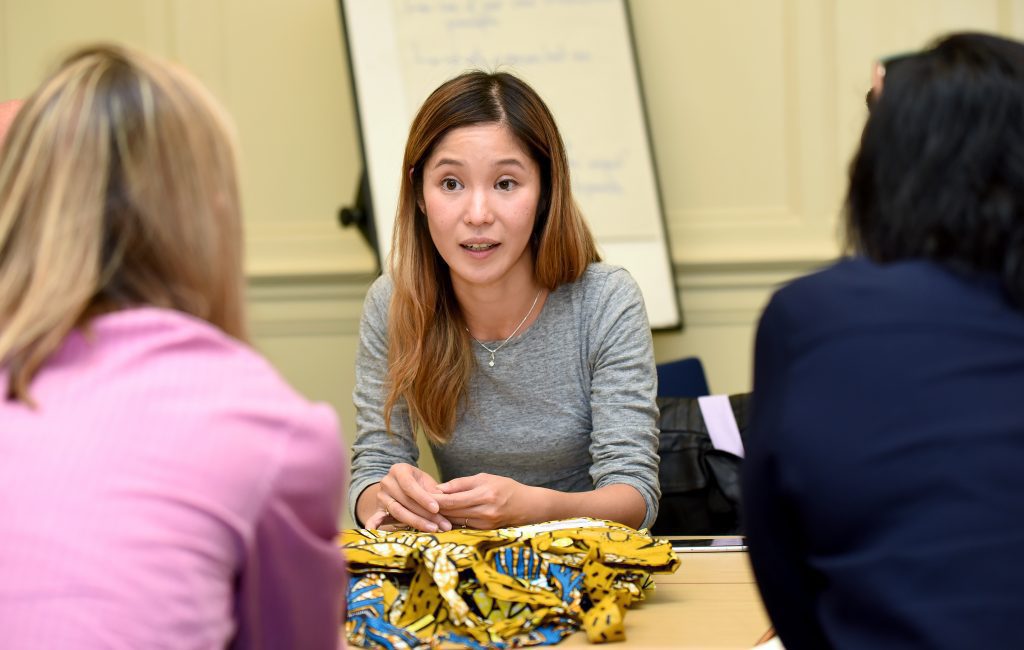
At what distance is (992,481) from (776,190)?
2.49 m

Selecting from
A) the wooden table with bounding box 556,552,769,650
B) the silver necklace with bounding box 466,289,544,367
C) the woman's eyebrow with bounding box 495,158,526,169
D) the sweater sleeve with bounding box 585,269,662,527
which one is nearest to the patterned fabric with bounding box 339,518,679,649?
the wooden table with bounding box 556,552,769,650

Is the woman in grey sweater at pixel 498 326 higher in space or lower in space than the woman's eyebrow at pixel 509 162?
lower

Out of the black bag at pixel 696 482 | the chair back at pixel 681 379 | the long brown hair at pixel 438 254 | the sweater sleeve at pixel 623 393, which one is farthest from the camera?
the chair back at pixel 681 379

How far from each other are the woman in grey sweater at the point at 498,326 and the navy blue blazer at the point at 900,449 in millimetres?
939

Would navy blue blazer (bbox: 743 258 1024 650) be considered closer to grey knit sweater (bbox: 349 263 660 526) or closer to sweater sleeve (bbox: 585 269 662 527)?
sweater sleeve (bbox: 585 269 662 527)

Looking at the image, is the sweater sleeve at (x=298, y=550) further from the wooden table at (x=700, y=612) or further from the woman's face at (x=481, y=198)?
the woman's face at (x=481, y=198)

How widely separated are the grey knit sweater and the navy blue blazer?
98cm

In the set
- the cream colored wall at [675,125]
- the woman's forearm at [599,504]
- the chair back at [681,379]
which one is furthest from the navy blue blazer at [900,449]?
the cream colored wall at [675,125]

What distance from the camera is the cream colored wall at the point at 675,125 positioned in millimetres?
3393

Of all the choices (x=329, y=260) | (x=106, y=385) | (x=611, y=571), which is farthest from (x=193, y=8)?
(x=106, y=385)

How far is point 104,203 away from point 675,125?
2638 mm

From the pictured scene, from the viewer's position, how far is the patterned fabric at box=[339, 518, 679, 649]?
145 centimetres

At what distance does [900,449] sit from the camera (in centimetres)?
108

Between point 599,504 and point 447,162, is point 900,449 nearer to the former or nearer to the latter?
point 599,504
